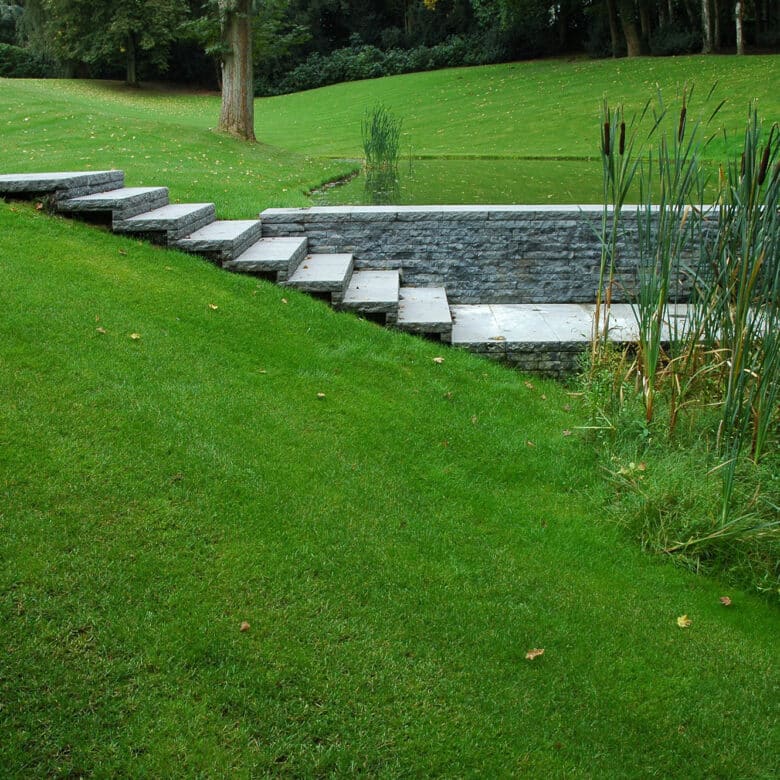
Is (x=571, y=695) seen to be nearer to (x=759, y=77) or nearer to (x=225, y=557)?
(x=225, y=557)

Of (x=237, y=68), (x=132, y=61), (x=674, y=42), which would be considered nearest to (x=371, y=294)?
(x=237, y=68)

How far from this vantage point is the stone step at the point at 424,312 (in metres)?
5.91

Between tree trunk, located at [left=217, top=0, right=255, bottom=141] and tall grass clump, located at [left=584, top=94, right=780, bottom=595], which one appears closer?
tall grass clump, located at [left=584, top=94, right=780, bottom=595]

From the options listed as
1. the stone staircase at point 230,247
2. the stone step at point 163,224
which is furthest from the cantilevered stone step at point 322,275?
the stone step at point 163,224

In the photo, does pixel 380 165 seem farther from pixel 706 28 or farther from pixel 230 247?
pixel 706 28

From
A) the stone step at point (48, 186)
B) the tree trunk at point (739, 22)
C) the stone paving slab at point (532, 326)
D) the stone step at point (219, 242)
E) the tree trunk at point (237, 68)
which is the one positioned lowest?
the stone paving slab at point (532, 326)

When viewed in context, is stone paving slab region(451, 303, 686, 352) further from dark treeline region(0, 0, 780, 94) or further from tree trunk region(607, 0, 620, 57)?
tree trunk region(607, 0, 620, 57)

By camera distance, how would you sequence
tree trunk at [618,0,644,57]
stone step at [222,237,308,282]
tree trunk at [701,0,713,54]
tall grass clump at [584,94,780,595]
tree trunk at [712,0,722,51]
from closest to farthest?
tall grass clump at [584,94,780,595], stone step at [222,237,308,282], tree trunk at [701,0,713,54], tree trunk at [712,0,722,51], tree trunk at [618,0,644,57]

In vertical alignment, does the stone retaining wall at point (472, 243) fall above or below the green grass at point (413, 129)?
below

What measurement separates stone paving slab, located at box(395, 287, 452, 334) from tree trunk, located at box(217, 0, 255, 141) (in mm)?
9053

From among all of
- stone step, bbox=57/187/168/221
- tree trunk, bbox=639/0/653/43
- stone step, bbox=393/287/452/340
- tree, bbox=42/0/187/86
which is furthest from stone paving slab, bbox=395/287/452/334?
tree, bbox=42/0/187/86

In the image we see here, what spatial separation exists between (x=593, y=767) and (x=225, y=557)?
1.42 metres

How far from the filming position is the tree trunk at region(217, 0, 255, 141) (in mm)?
13789

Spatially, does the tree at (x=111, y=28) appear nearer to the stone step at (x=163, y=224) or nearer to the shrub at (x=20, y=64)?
the shrub at (x=20, y=64)
